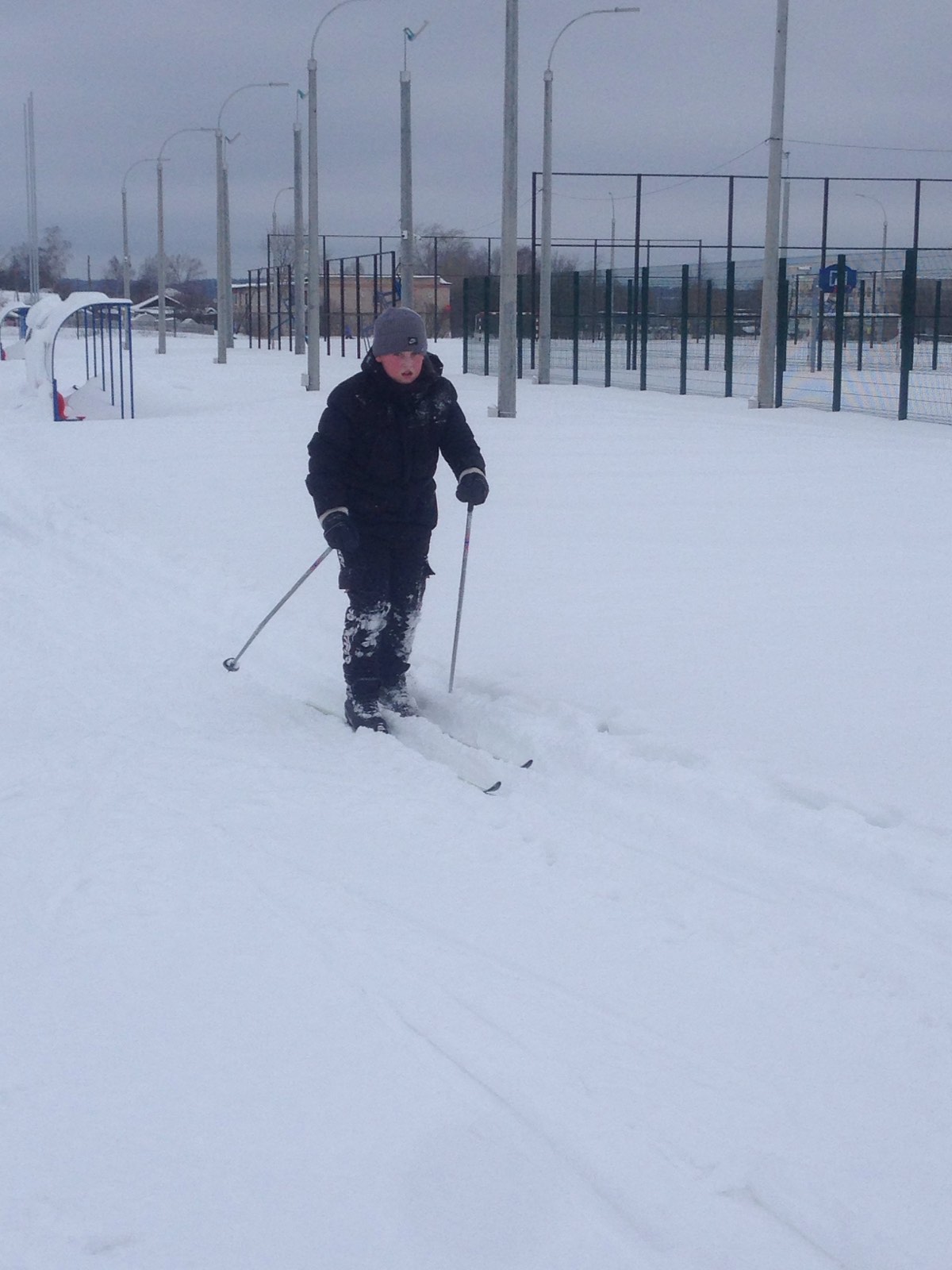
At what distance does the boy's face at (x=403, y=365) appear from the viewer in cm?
584

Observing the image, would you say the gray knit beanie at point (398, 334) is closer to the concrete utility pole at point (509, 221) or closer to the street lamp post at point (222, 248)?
the concrete utility pole at point (509, 221)

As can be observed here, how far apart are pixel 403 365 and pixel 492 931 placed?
106 inches

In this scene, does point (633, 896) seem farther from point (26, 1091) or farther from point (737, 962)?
point (26, 1091)

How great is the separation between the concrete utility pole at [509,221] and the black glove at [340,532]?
14.7m

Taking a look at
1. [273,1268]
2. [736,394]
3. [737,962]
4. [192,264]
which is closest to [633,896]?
[737,962]

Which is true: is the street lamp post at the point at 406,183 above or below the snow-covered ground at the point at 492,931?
above

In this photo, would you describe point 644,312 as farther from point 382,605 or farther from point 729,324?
point 382,605

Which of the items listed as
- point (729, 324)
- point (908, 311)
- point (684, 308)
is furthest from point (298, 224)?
point (908, 311)

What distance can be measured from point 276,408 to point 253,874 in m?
19.0

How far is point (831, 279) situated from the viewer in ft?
81.5

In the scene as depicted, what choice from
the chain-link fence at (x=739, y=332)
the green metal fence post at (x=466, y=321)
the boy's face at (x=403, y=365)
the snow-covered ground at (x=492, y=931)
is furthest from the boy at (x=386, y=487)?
the green metal fence post at (x=466, y=321)

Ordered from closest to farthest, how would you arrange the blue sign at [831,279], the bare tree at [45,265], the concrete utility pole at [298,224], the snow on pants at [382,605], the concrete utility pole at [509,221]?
the snow on pants at [382,605] → the concrete utility pole at [509,221] → the blue sign at [831,279] → the concrete utility pole at [298,224] → the bare tree at [45,265]

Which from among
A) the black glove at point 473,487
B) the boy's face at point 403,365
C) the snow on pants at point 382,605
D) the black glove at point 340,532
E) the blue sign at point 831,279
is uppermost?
the blue sign at point 831,279

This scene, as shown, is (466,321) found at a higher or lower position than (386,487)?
higher
